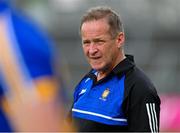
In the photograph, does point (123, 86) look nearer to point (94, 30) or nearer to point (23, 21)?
point (94, 30)

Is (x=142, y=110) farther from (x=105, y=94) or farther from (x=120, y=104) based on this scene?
(x=105, y=94)

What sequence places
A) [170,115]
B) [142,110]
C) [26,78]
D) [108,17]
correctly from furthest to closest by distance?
[170,115] → [108,17] → [142,110] → [26,78]

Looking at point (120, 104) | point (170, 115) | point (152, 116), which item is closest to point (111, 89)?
point (120, 104)

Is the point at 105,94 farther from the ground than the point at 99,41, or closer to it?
closer to it

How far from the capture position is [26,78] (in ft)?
4.31

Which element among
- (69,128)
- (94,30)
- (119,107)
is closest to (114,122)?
(119,107)

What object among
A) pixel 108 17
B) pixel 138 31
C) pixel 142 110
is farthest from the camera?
pixel 138 31

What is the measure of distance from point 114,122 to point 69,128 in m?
1.15

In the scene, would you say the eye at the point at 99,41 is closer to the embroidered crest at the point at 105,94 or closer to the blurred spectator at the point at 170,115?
the embroidered crest at the point at 105,94

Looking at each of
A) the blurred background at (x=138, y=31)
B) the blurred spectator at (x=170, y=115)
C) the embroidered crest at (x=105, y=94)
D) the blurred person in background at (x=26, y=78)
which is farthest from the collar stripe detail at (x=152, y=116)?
Answer: the blurred background at (x=138, y=31)

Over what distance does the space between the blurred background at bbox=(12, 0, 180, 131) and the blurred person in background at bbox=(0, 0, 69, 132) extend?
37.3ft

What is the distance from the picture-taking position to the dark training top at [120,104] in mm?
2451

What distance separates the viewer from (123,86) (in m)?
2.53

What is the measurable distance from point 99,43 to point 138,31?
11.7 m
